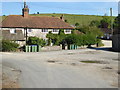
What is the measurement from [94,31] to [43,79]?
5053cm

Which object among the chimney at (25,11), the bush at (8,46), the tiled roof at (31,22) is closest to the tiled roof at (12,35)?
the tiled roof at (31,22)

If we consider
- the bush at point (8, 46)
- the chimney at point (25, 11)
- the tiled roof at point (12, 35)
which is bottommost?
the bush at point (8, 46)

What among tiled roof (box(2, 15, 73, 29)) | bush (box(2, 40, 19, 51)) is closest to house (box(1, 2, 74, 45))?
tiled roof (box(2, 15, 73, 29))

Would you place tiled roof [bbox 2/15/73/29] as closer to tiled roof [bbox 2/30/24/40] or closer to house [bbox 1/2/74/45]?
house [bbox 1/2/74/45]

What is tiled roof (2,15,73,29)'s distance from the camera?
45706mm

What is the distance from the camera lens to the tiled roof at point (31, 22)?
45.7m

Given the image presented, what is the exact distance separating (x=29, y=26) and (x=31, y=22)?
6.65ft

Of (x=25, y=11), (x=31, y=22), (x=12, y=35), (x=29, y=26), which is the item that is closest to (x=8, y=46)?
(x=12, y=35)

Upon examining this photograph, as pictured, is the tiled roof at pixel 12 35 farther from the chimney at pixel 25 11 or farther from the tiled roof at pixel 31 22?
the chimney at pixel 25 11

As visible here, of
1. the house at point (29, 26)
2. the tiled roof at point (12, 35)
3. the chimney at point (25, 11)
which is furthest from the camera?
the chimney at point (25, 11)

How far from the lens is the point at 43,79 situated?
47.6 ft

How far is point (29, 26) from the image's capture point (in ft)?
150

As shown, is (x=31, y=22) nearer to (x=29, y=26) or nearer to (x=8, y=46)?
(x=29, y=26)

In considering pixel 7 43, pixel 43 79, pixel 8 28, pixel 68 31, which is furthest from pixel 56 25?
pixel 43 79
